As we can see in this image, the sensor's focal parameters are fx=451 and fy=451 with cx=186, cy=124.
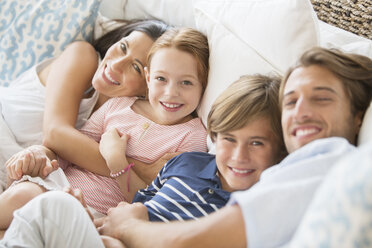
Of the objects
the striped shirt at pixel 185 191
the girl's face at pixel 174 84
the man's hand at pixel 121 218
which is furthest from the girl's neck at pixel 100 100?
the man's hand at pixel 121 218

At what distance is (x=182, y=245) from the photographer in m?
0.93

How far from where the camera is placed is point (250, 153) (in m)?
1.18

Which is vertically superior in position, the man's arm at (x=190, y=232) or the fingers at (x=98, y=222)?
the man's arm at (x=190, y=232)

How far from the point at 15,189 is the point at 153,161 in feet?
1.49

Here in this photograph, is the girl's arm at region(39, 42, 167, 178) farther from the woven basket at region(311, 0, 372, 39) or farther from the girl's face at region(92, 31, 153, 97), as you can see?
the woven basket at region(311, 0, 372, 39)

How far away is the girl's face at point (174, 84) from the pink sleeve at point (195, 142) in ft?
0.25

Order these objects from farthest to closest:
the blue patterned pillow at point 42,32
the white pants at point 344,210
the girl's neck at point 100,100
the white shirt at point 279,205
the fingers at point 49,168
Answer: the blue patterned pillow at point 42,32 → the girl's neck at point 100,100 → the fingers at point 49,168 → the white shirt at point 279,205 → the white pants at point 344,210

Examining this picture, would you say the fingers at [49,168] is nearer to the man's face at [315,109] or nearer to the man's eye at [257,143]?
the man's eye at [257,143]

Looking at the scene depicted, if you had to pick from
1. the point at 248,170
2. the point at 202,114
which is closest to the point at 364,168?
the point at 248,170

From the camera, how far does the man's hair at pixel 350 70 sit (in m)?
1.05

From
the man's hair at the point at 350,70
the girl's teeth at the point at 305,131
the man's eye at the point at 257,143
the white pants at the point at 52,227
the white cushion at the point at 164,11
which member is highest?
the man's hair at the point at 350,70

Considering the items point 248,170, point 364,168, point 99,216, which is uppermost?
point 364,168

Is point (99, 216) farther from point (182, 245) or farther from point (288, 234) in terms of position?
point (288, 234)

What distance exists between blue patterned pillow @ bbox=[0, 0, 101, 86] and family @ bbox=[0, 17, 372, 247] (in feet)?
0.30
